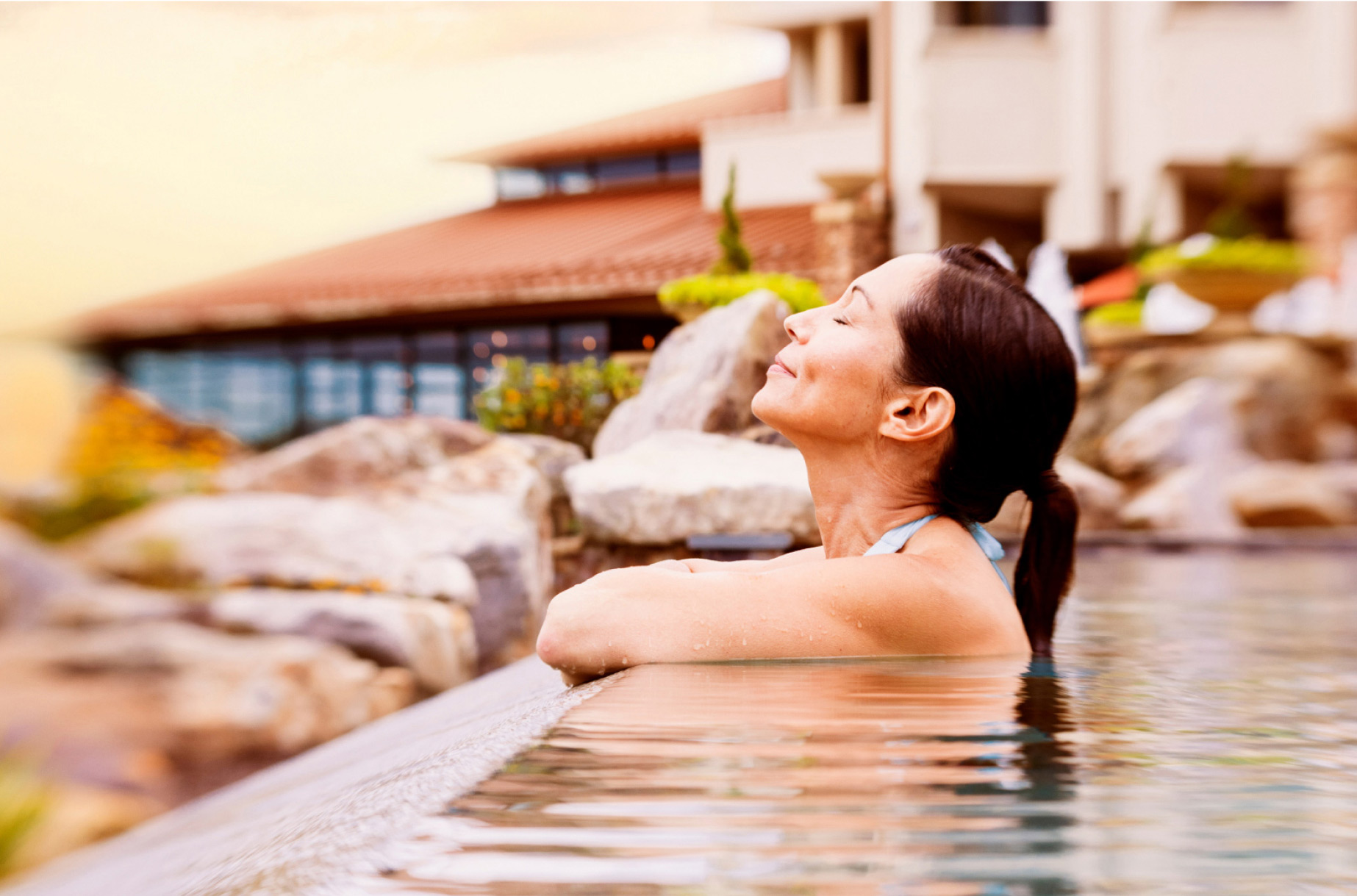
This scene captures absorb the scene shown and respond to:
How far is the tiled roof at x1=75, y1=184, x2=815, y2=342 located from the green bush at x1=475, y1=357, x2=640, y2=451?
4.35 meters

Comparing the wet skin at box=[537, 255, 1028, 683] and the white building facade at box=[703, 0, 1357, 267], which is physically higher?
the white building facade at box=[703, 0, 1357, 267]

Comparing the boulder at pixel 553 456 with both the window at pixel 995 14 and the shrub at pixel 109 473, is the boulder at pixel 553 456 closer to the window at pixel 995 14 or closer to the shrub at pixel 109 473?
the shrub at pixel 109 473

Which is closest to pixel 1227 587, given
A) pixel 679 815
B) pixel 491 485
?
pixel 491 485

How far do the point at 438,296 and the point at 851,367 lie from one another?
41.8 ft

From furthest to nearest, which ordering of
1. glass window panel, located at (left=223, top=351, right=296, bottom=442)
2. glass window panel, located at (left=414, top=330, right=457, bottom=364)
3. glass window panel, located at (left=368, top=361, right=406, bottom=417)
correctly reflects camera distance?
glass window panel, located at (left=223, top=351, right=296, bottom=442) → glass window panel, located at (left=414, top=330, right=457, bottom=364) → glass window panel, located at (left=368, top=361, right=406, bottom=417)

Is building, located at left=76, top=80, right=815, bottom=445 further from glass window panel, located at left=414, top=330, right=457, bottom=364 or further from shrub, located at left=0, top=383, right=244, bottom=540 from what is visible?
shrub, located at left=0, top=383, right=244, bottom=540

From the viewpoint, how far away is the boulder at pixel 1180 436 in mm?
10195

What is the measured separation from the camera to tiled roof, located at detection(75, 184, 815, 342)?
1142cm

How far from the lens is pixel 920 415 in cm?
161

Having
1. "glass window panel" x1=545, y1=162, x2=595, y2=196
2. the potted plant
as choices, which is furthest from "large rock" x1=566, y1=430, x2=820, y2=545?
"glass window panel" x1=545, y1=162, x2=595, y2=196

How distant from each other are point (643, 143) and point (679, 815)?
14883mm

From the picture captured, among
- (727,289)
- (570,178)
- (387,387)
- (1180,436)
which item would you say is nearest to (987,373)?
(727,289)

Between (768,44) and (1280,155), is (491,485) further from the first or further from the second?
(1280,155)

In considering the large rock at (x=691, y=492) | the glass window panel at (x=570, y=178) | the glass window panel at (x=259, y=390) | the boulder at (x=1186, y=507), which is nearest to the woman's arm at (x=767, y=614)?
the large rock at (x=691, y=492)
